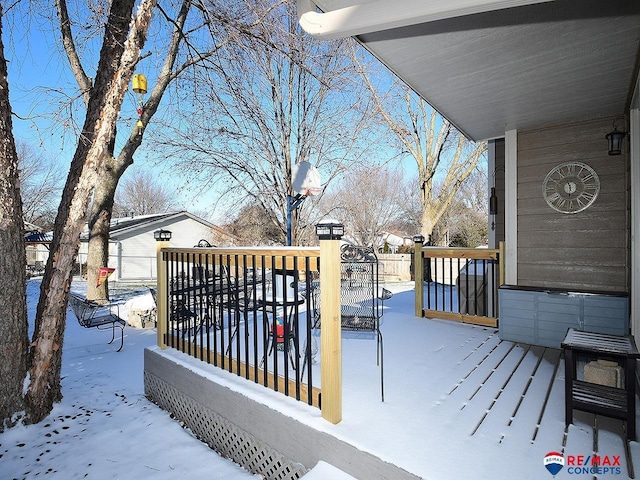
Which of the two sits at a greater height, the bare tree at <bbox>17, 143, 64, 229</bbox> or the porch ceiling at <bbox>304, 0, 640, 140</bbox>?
the bare tree at <bbox>17, 143, 64, 229</bbox>

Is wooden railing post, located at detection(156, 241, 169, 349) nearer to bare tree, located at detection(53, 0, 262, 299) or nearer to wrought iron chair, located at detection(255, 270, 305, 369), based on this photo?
Answer: wrought iron chair, located at detection(255, 270, 305, 369)

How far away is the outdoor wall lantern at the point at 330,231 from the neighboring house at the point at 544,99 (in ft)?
3.66

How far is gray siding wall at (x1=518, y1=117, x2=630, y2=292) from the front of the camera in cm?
345

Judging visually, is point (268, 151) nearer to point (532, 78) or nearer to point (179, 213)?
point (532, 78)

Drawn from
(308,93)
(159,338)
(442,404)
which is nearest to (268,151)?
(308,93)

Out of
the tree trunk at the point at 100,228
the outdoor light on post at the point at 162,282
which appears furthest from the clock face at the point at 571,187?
the tree trunk at the point at 100,228

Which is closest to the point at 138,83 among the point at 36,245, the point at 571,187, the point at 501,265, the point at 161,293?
the point at 161,293

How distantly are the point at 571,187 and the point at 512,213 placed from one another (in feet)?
1.99

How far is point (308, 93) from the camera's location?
404 inches

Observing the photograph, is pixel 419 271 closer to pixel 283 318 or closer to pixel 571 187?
pixel 571 187

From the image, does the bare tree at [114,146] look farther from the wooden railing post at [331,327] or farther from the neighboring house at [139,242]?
the neighboring house at [139,242]

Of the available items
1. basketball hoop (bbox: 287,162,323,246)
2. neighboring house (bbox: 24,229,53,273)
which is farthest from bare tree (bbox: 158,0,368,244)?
neighboring house (bbox: 24,229,53,273)

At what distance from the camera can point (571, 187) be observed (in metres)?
3.67

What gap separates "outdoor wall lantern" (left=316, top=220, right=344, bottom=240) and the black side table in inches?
57.3
